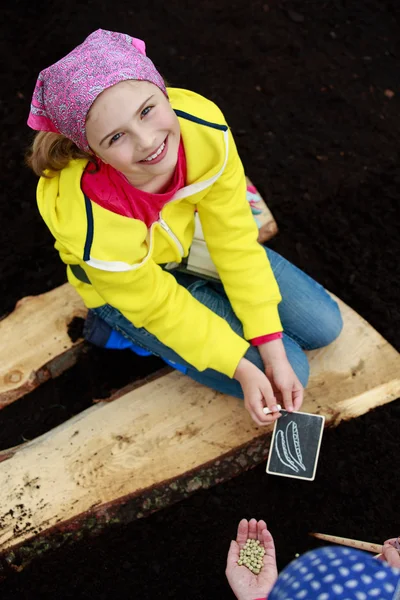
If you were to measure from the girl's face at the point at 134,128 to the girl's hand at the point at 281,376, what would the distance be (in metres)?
0.68

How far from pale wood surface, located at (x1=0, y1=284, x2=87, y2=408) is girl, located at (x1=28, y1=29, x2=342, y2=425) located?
0.14m

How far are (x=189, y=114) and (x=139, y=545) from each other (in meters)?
1.28

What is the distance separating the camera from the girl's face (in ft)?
4.14

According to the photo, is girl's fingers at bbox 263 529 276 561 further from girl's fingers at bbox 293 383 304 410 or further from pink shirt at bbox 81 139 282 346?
pink shirt at bbox 81 139 282 346

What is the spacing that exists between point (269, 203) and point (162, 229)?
98 cm

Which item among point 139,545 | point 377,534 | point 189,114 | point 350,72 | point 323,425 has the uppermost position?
point 189,114

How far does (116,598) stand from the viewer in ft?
5.96

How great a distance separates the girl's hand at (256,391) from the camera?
5.68 ft

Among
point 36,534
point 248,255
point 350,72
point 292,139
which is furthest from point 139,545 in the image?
point 350,72

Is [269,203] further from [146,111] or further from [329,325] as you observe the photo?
[146,111]

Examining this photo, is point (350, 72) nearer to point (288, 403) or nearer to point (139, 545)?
point (288, 403)

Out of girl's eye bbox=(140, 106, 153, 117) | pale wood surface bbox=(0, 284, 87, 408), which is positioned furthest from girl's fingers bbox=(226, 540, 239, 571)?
girl's eye bbox=(140, 106, 153, 117)

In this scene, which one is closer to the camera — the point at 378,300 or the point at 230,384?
the point at 230,384

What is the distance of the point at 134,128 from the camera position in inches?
50.9
